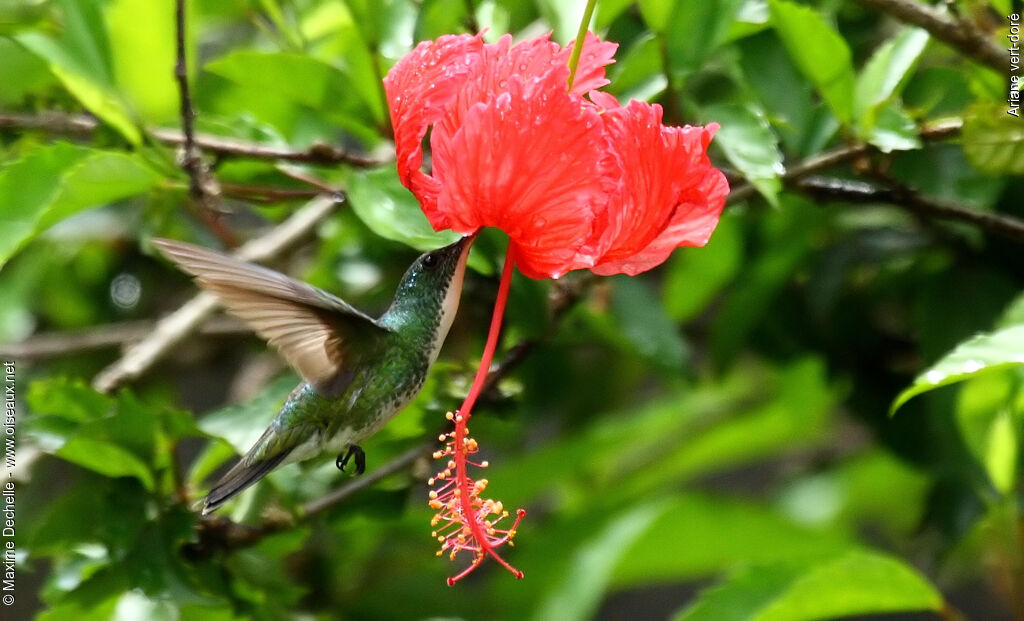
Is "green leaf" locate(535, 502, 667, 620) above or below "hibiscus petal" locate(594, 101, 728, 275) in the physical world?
below

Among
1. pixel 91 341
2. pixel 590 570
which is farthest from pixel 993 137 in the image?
pixel 91 341

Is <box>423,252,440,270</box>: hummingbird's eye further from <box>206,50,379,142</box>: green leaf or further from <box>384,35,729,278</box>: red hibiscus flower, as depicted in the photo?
<box>206,50,379,142</box>: green leaf

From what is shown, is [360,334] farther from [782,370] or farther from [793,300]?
[782,370]

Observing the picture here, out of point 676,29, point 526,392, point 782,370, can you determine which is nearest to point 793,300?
point 782,370

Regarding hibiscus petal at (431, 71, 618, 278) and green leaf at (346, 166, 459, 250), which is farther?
green leaf at (346, 166, 459, 250)

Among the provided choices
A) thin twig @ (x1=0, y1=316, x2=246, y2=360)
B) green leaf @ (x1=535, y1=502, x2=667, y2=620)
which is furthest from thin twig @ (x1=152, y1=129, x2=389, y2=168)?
green leaf @ (x1=535, y1=502, x2=667, y2=620)

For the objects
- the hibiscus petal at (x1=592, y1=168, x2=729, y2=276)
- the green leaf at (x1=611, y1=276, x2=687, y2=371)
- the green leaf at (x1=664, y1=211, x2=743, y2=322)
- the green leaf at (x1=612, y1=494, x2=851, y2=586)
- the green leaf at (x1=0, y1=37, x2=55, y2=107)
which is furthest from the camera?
the green leaf at (x1=612, y1=494, x2=851, y2=586)

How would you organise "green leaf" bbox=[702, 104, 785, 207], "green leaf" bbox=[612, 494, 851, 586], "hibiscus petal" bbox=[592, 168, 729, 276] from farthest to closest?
"green leaf" bbox=[612, 494, 851, 586], "green leaf" bbox=[702, 104, 785, 207], "hibiscus petal" bbox=[592, 168, 729, 276]
